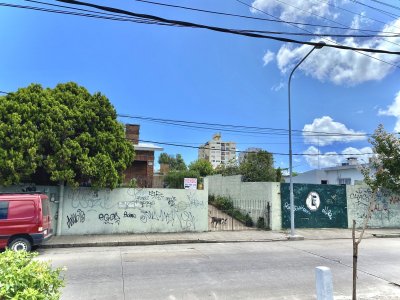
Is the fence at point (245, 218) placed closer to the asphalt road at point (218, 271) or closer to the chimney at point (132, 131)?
the asphalt road at point (218, 271)

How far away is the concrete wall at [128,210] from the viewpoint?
Answer: 15711 mm

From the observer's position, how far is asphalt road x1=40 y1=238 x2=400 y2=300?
7156 millimetres

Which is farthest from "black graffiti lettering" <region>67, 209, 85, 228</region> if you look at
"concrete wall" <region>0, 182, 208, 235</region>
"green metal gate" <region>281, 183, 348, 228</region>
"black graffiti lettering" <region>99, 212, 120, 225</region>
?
"green metal gate" <region>281, 183, 348, 228</region>

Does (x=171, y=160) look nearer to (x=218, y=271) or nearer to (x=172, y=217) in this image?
(x=172, y=217)

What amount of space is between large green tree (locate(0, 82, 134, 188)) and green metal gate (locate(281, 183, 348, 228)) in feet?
31.6

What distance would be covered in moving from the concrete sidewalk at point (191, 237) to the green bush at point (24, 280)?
419 inches

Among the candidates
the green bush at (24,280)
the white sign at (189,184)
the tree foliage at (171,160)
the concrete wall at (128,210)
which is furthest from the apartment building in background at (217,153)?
the green bush at (24,280)

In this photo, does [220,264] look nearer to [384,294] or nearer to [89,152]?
[384,294]

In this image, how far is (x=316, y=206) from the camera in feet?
67.6

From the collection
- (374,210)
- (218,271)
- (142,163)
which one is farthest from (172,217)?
(374,210)

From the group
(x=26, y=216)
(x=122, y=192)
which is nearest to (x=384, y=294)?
(x=26, y=216)

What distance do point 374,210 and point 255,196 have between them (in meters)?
7.35

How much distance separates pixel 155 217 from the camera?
55.7 feet

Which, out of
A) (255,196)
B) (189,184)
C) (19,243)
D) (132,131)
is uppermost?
(132,131)
